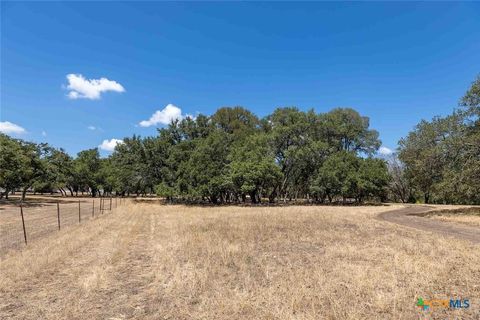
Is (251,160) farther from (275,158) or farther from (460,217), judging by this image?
(460,217)

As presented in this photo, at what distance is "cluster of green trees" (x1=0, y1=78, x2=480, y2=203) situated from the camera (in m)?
29.5

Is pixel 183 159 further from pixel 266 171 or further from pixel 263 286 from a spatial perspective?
pixel 263 286

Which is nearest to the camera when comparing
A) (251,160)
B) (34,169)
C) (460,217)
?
(460,217)

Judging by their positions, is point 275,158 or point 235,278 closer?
point 235,278

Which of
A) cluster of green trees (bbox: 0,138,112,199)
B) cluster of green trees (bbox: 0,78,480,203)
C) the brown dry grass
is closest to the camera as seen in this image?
the brown dry grass

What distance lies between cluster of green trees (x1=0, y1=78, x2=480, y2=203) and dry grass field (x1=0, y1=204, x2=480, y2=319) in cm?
2044

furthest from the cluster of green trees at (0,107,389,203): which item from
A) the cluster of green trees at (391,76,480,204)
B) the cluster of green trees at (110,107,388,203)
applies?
the cluster of green trees at (391,76,480,204)

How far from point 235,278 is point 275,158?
41.0 m

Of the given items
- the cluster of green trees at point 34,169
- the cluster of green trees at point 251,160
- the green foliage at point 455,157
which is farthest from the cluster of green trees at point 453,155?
the cluster of green trees at point 34,169

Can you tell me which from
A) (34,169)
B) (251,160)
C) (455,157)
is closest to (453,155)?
(455,157)

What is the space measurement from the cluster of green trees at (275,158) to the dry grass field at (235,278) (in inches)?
805

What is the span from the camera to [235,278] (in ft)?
27.8

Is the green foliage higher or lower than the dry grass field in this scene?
higher

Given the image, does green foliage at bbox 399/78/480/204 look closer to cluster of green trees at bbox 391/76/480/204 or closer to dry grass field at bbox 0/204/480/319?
cluster of green trees at bbox 391/76/480/204
